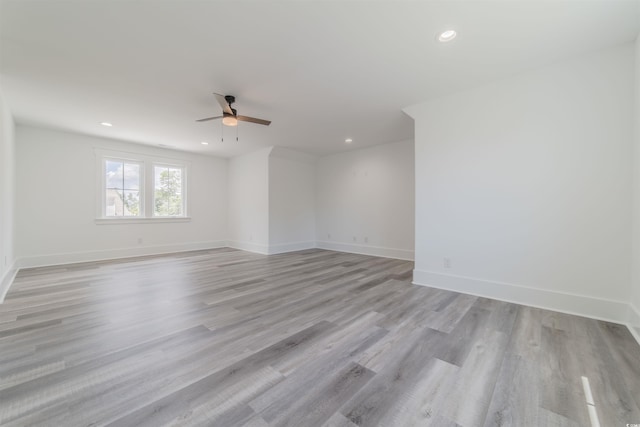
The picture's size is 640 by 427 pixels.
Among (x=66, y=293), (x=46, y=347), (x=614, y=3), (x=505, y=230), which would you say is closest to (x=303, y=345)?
(x=46, y=347)

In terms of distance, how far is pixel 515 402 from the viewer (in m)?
1.39

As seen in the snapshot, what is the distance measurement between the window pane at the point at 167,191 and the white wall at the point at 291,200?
2.55 metres

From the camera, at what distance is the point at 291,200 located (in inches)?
262

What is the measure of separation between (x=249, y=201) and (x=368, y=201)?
3.19m

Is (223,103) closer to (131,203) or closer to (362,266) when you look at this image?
(362,266)

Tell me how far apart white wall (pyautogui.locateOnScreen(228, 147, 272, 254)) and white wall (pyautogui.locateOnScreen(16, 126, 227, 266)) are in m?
1.54

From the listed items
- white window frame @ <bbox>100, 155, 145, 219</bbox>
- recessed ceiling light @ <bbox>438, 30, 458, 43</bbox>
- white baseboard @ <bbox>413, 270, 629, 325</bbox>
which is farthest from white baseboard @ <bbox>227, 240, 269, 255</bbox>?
recessed ceiling light @ <bbox>438, 30, 458, 43</bbox>

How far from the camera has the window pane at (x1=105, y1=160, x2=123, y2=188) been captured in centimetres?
544

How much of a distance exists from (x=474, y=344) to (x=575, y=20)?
2.79 meters

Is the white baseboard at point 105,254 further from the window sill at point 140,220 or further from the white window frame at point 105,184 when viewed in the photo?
the white window frame at point 105,184

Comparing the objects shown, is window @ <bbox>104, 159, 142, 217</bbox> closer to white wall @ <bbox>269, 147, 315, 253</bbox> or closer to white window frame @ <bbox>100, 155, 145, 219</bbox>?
white window frame @ <bbox>100, 155, 145, 219</bbox>

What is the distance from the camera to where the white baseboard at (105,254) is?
4551 mm

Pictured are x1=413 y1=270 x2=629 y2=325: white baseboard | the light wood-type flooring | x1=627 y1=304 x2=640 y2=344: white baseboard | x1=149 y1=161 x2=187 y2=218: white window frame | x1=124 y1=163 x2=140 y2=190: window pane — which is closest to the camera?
the light wood-type flooring

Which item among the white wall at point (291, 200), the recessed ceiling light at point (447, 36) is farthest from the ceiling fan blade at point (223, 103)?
the white wall at point (291, 200)
